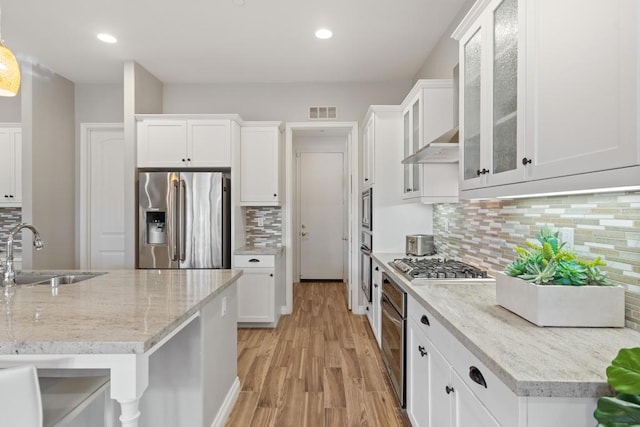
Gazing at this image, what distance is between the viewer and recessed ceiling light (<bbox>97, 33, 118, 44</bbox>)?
3.30m

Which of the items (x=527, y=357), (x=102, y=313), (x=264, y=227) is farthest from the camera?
(x=264, y=227)

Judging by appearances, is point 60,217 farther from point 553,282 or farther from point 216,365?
point 553,282

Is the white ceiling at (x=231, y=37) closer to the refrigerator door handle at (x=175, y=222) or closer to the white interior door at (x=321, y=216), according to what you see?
the refrigerator door handle at (x=175, y=222)

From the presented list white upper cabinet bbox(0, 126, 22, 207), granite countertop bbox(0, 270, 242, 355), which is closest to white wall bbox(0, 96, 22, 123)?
white upper cabinet bbox(0, 126, 22, 207)

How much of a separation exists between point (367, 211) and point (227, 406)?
2.28 metres

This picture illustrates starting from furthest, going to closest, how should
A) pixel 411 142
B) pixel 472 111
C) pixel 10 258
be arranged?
1. pixel 411 142
2. pixel 10 258
3. pixel 472 111

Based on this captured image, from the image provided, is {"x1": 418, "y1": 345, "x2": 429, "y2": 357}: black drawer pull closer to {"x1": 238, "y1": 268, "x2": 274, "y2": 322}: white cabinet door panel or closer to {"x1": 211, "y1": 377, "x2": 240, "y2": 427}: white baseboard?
{"x1": 211, "y1": 377, "x2": 240, "y2": 427}: white baseboard

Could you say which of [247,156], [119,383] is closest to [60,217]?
[247,156]

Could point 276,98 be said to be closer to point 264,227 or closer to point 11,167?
point 264,227

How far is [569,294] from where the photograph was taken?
1.22 m

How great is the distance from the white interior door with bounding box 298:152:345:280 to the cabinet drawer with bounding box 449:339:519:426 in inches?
202

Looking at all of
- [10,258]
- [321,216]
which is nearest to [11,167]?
[10,258]

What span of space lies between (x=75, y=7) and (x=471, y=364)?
144 inches

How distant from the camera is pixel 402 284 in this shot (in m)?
2.15
